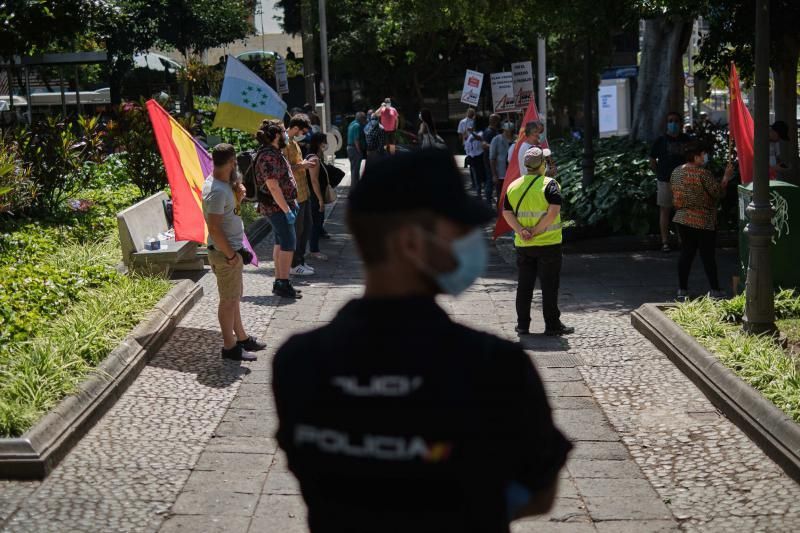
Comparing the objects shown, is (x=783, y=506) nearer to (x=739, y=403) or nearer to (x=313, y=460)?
(x=739, y=403)

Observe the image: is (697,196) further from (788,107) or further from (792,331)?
(788,107)

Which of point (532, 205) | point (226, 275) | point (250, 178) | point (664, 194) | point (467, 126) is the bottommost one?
point (226, 275)

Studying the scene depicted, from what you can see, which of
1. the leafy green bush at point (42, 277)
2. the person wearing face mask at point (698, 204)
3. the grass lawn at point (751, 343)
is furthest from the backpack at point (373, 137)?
the grass lawn at point (751, 343)

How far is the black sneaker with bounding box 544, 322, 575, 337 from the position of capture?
31.9 ft

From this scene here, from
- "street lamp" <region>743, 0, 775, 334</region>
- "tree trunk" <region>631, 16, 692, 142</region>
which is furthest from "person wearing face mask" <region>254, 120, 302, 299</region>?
"tree trunk" <region>631, 16, 692, 142</region>

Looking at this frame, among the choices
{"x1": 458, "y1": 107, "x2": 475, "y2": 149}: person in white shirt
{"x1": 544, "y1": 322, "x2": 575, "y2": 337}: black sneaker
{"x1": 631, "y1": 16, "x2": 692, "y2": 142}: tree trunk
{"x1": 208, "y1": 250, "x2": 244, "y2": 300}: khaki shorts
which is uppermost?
{"x1": 631, "y1": 16, "x2": 692, "y2": 142}: tree trunk

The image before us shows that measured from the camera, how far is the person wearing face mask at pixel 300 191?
1272 centimetres

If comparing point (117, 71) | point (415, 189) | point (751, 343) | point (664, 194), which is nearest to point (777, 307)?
point (751, 343)

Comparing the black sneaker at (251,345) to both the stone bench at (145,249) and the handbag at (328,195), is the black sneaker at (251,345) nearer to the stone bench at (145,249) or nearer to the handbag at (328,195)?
the stone bench at (145,249)

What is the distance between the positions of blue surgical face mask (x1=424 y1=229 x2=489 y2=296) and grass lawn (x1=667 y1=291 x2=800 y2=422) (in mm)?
4521

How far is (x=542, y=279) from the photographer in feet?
31.5

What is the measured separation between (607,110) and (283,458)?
122ft

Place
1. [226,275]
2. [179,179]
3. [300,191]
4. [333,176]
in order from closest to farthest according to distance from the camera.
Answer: [226,275] < [179,179] < [300,191] < [333,176]

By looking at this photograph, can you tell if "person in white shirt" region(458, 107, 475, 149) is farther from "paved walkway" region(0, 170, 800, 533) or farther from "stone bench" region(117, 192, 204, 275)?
"paved walkway" region(0, 170, 800, 533)
